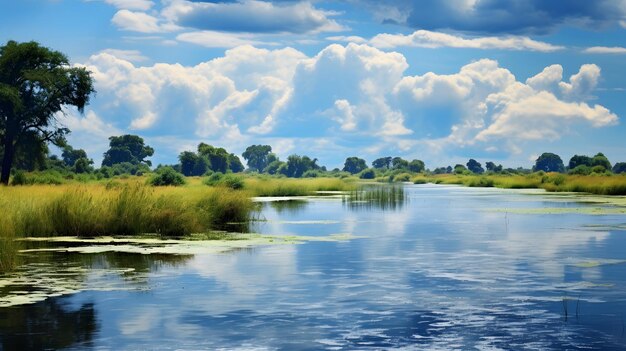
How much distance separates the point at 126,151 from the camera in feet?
501

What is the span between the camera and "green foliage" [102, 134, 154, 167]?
151750 millimetres

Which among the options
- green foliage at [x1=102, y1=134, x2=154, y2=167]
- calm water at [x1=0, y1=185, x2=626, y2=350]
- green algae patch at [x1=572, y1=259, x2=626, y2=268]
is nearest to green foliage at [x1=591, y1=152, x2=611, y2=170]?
green foliage at [x1=102, y1=134, x2=154, y2=167]

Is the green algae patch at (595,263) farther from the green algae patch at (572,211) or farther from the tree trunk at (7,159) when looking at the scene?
the tree trunk at (7,159)

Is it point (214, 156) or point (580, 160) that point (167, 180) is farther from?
point (580, 160)

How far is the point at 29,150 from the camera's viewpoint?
62.8 m

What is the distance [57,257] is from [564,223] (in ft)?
84.8

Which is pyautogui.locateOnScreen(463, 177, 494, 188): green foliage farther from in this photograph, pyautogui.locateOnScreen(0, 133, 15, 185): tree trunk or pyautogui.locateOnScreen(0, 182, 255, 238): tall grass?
pyautogui.locateOnScreen(0, 182, 255, 238): tall grass

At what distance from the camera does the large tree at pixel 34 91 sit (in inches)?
2391

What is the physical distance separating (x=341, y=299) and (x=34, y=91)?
167 ft

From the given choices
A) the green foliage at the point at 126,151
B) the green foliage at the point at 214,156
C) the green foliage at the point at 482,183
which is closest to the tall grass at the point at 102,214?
the green foliage at the point at 482,183

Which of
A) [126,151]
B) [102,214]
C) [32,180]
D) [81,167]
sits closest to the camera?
[102,214]

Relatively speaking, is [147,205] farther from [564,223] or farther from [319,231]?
[564,223]

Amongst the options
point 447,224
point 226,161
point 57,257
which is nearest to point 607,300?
point 57,257

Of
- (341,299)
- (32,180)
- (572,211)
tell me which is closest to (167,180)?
(32,180)
